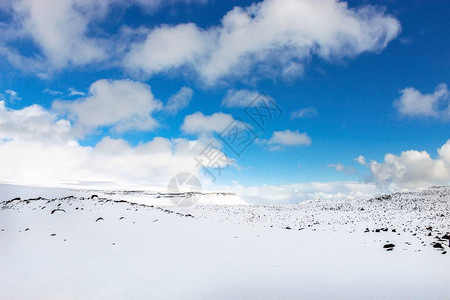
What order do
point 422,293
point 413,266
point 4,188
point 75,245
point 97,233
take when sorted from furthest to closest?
1. point 4,188
2. point 97,233
3. point 75,245
4. point 413,266
5. point 422,293

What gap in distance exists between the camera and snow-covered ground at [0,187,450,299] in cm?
707

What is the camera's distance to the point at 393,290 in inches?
277

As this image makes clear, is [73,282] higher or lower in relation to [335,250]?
lower

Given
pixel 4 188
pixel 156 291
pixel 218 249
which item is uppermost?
pixel 4 188

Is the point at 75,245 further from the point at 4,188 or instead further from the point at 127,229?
the point at 4,188

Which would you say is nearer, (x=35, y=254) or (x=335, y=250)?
(x=35, y=254)

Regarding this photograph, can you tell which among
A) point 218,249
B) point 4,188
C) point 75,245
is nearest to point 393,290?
point 218,249

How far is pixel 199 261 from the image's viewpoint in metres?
9.41

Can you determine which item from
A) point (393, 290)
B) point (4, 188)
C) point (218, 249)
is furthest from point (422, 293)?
point (4, 188)

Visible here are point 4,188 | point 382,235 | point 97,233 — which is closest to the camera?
point 97,233

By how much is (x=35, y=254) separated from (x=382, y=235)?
14635 millimetres

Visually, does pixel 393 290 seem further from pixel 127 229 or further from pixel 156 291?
pixel 127 229

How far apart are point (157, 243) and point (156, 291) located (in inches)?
177

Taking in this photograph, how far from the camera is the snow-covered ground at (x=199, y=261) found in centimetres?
707
